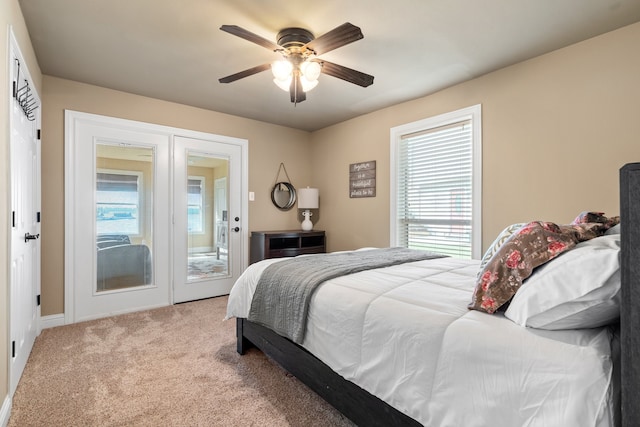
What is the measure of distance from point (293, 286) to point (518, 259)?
116cm

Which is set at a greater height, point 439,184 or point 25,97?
point 25,97

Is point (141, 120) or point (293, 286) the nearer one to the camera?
point (293, 286)

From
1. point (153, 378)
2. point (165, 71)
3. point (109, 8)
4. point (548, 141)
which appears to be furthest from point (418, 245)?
point (109, 8)

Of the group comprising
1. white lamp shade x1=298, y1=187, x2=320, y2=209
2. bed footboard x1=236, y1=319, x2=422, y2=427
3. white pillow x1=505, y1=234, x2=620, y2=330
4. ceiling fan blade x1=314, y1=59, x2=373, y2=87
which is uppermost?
ceiling fan blade x1=314, y1=59, x2=373, y2=87

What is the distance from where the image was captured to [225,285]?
4.25 metres

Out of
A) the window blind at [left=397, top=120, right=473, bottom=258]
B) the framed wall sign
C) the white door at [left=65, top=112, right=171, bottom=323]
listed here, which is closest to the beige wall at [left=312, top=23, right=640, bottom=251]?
the window blind at [left=397, top=120, right=473, bottom=258]

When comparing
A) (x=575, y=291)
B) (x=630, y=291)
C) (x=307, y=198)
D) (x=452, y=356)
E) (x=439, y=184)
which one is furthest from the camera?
(x=307, y=198)

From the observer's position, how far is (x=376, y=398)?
1399mm

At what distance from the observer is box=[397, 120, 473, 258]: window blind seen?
3242mm

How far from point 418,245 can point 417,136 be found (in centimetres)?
125

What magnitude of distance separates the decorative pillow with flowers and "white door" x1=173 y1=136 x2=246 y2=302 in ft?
11.4

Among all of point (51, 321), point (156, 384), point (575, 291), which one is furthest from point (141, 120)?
point (575, 291)

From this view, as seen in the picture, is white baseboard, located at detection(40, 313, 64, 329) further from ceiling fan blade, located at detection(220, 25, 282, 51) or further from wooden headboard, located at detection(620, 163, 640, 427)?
wooden headboard, located at detection(620, 163, 640, 427)

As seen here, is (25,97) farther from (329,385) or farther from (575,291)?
(575,291)
